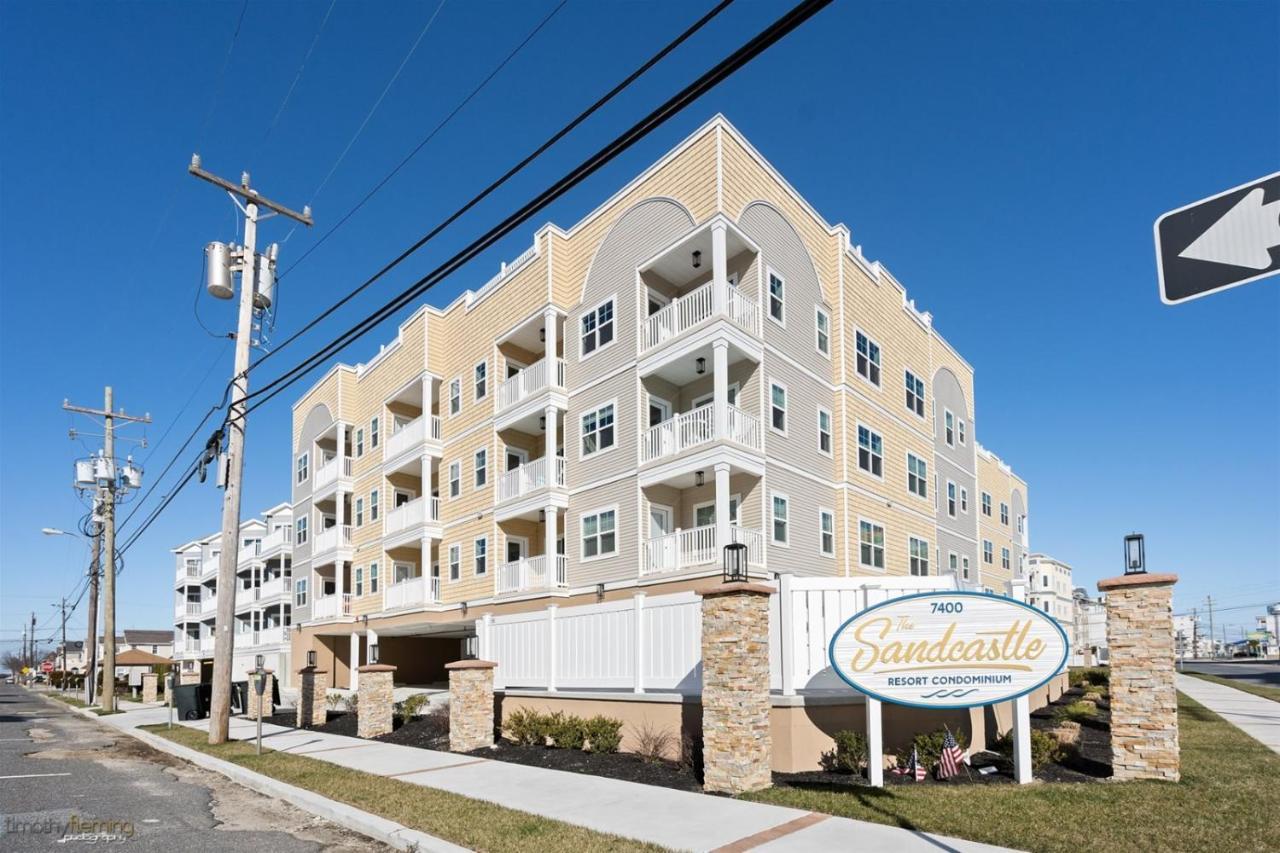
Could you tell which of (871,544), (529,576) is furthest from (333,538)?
(871,544)

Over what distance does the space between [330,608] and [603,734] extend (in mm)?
26696

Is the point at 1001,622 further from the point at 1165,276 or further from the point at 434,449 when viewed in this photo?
the point at 434,449

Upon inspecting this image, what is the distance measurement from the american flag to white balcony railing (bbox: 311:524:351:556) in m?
31.5

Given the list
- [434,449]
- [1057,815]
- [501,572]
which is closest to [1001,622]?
[1057,815]

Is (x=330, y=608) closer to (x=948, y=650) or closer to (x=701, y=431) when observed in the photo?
(x=701, y=431)

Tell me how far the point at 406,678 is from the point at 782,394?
2263cm

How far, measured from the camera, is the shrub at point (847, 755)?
10.9 meters

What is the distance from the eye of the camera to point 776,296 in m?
23.1

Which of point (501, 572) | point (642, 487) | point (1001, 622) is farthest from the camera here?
point (501, 572)

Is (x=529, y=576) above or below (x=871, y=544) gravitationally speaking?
below

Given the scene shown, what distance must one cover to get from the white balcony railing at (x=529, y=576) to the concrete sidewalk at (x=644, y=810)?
9.53 meters

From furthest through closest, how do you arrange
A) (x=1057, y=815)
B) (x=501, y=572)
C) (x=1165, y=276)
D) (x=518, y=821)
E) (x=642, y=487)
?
(x=501, y=572) → (x=642, y=487) → (x=518, y=821) → (x=1057, y=815) → (x=1165, y=276)

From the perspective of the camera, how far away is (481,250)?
974 cm

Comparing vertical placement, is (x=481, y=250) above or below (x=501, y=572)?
above
